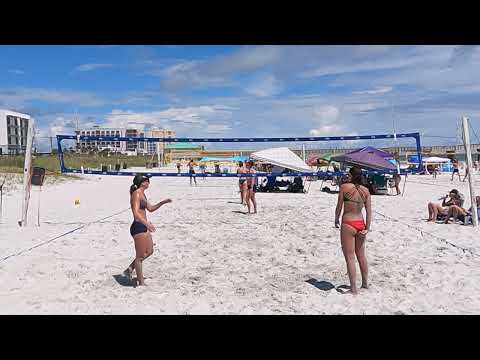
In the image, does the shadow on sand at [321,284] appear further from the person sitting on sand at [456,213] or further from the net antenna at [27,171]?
the net antenna at [27,171]

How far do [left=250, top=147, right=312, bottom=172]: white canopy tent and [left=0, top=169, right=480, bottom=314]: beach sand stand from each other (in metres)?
7.29

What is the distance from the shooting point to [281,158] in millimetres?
17641

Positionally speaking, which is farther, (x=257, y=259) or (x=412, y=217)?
(x=412, y=217)

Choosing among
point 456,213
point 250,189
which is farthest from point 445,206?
point 250,189

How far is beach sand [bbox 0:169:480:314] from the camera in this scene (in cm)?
412

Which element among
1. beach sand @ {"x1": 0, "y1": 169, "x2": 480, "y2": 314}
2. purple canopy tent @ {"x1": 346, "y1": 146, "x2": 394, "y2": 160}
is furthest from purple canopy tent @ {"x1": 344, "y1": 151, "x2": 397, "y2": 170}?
beach sand @ {"x1": 0, "y1": 169, "x2": 480, "y2": 314}

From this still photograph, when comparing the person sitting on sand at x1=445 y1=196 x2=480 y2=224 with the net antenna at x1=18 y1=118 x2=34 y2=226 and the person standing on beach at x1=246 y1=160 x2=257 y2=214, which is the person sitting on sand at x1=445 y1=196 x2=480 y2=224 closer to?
the person standing on beach at x1=246 y1=160 x2=257 y2=214

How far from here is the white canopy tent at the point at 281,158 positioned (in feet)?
55.4

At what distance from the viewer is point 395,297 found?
431cm
